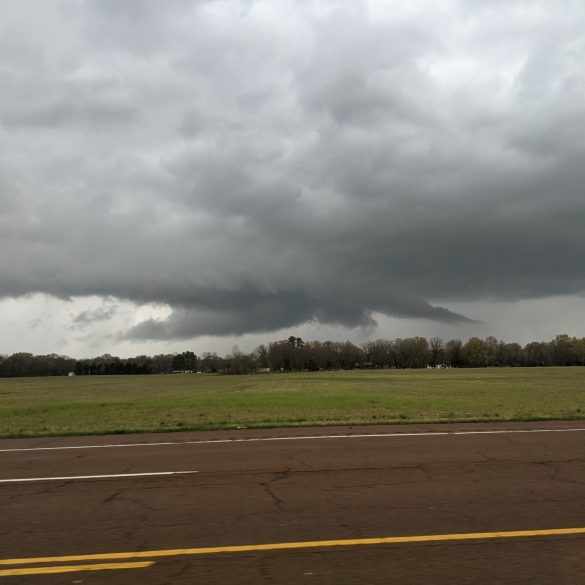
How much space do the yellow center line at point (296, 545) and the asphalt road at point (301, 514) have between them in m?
0.02

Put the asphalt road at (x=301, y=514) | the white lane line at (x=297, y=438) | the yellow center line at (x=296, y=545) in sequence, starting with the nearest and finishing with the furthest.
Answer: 1. the asphalt road at (x=301, y=514)
2. the yellow center line at (x=296, y=545)
3. the white lane line at (x=297, y=438)

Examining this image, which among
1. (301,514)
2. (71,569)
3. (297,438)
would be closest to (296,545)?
(301,514)

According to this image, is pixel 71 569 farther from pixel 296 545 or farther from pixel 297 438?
pixel 297 438

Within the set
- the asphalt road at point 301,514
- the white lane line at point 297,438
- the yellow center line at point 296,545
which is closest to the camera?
the asphalt road at point 301,514

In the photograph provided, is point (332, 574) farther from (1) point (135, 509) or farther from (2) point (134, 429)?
(2) point (134, 429)

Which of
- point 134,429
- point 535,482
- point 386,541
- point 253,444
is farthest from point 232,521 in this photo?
point 134,429

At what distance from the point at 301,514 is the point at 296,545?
1.10 metres

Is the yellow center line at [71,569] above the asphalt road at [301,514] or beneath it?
above

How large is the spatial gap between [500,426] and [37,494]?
1231 cm

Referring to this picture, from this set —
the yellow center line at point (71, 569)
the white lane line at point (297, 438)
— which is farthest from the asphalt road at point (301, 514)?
the white lane line at point (297, 438)

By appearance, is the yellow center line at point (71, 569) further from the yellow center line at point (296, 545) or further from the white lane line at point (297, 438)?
the white lane line at point (297, 438)

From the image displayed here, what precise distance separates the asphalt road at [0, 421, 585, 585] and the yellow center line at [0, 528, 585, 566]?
22mm

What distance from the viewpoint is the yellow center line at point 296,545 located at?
5.34 m

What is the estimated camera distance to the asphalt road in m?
4.97
